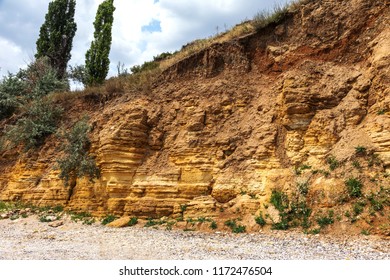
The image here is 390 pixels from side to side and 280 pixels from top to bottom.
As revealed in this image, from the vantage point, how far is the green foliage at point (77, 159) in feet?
46.6

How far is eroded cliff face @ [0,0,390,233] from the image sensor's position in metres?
10.8

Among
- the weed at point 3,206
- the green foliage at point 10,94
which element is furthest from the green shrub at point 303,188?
the green foliage at point 10,94

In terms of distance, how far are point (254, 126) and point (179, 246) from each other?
18.0 feet

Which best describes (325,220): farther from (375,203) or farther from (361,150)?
(361,150)

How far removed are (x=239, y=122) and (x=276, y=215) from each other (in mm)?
4038

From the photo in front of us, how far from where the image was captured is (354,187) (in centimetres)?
965

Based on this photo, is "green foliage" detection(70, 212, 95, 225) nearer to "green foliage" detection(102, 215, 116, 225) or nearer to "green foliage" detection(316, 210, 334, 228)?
"green foliage" detection(102, 215, 116, 225)

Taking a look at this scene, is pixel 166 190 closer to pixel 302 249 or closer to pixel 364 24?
pixel 302 249

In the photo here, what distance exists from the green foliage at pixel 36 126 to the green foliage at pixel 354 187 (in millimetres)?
13145

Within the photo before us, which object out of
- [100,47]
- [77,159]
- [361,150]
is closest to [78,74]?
[100,47]

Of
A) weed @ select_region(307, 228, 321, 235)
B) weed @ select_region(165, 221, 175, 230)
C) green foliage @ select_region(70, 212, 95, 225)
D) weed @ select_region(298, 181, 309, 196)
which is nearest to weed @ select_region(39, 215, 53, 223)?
green foliage @ select_region(70, 212, 95, 225)

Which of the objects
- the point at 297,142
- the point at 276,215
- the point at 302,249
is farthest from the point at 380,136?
the point at 302,249

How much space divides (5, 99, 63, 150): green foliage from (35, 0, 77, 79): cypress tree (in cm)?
743

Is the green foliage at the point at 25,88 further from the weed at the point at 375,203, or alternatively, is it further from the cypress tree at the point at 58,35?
the weed at the point at 375,203
